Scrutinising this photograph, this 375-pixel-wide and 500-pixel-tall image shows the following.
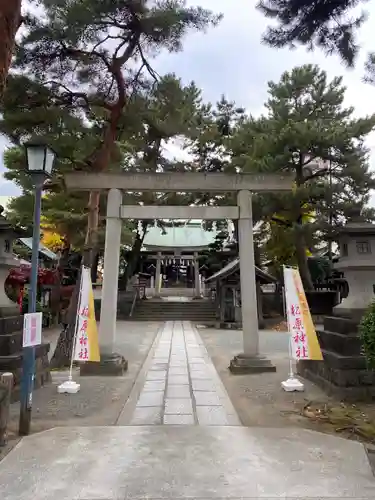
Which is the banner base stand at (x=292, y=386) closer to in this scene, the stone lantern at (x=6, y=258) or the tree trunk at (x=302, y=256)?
the stone lantern at (x=6, y=258)

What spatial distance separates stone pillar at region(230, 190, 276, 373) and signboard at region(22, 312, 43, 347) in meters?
4.54

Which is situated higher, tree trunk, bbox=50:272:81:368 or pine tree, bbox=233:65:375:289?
pine tree, bbox=233:65:375:289

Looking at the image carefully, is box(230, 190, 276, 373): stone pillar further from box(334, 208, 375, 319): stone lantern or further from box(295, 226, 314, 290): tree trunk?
box(295, 226, 314, 290): tree trunk

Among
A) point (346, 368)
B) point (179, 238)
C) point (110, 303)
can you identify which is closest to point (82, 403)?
point (110, 303)

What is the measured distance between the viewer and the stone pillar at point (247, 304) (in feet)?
26.0

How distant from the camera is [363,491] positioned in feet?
10.0

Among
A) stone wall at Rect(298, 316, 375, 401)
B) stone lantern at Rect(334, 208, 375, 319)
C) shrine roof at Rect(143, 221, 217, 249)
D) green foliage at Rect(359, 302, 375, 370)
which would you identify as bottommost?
stone wall at Rect(298, 316, 375, 401)

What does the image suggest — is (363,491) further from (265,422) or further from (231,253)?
(231,253)

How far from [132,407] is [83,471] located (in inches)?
86.6

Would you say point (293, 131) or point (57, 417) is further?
point (293, 131)

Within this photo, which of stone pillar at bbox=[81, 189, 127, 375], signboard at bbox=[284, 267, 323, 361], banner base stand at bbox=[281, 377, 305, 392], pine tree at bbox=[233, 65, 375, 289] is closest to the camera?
signboard at bbox=[284, 267, 323, 361]

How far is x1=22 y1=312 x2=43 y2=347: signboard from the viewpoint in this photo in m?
4.44

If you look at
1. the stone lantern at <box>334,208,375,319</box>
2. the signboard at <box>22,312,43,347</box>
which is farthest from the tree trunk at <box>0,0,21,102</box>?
the stone lantern at <box>334,208,375,319</box>

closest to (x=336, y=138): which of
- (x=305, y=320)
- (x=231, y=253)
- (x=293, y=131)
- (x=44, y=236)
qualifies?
(x=293, y=131)
